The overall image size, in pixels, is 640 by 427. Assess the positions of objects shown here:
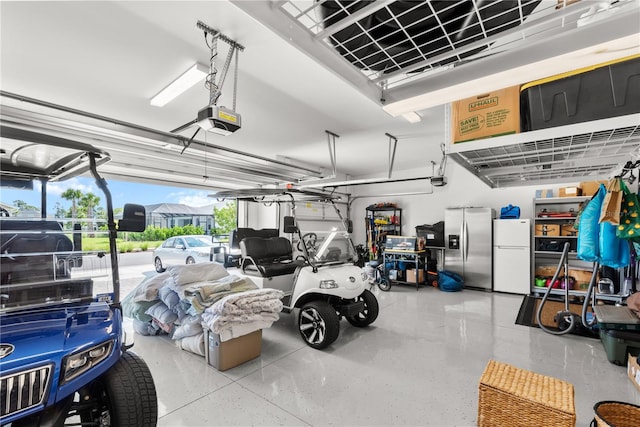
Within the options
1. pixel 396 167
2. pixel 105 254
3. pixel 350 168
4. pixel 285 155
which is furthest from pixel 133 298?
pixel 396 167

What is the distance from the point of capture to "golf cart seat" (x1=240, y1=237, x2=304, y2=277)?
414 centimetres

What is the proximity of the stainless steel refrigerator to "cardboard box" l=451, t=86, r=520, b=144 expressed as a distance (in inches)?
200

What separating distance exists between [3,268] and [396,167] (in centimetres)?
789

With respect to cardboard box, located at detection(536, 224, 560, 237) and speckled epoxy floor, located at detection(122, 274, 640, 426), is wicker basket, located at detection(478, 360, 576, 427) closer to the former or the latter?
speckled epoxy floor, located at detection(122, 274, 640, 426)

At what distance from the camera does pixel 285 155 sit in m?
6.79

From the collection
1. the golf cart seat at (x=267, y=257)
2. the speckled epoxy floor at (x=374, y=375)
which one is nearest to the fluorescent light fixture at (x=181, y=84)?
the golf cart seat at (x=267, y=257)

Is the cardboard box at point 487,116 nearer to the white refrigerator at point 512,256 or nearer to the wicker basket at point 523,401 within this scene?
the wicker basket at point 523,401

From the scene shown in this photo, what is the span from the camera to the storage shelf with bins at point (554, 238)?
18.7 feet

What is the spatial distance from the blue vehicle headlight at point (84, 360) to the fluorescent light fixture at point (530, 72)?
1840mm

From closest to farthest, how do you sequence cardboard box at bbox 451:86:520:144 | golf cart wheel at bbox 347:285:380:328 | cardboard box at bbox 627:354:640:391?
cardboard box at bbox 451:86:520:144 → cardboard box at bbox 627:354:640:391 → golf cart wheel at bbox 347:285:380:328

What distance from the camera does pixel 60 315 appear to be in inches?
66.2

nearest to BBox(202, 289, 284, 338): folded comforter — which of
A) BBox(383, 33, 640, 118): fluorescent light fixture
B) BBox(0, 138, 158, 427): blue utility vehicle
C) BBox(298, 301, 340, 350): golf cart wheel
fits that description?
BBox(298, 301, 340, 350): golf cart wheel

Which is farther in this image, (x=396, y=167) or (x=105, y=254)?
(x=396, y=167)

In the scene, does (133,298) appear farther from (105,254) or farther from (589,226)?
(589,226)
